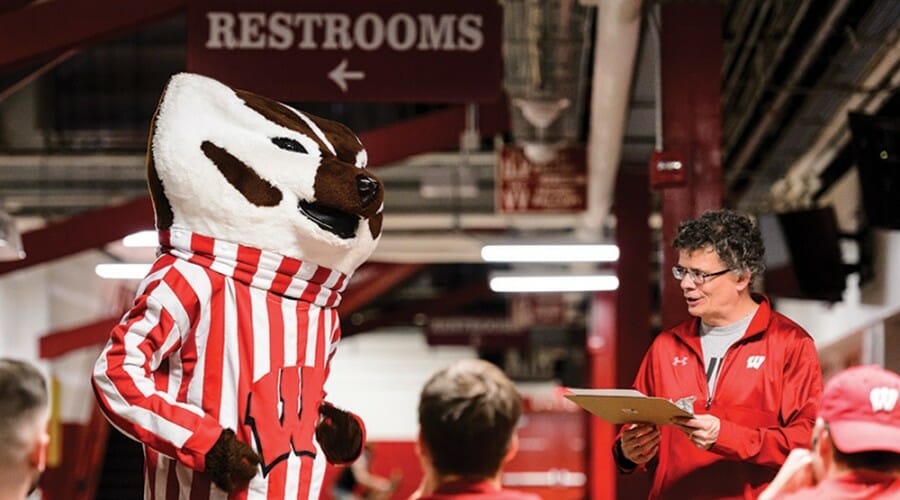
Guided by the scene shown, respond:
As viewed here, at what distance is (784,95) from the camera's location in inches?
424

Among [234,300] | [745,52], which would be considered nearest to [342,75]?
[234,300]

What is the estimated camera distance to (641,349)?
526 inches

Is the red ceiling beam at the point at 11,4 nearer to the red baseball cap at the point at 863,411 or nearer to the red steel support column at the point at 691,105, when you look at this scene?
the red steel support column at the point at 691,105

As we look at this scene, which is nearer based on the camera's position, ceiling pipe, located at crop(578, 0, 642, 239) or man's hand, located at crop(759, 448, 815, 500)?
man's hand, located at crop(759, 448, 815, 500)

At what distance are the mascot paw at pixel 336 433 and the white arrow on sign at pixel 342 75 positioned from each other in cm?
253

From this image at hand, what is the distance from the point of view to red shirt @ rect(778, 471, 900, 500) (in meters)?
3.23

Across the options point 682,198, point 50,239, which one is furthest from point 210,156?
point 50,239

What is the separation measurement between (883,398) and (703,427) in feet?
3.07

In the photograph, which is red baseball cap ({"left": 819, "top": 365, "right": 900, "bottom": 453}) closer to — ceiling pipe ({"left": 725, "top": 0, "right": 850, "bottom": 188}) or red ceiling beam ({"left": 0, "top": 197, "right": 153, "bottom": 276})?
ceiling pipe ({"left": 725, "top": 0, "right": 850, "bottom": 188})

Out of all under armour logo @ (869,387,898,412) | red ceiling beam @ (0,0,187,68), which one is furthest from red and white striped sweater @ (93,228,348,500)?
red ceiling beam @ (0,0,187,68)

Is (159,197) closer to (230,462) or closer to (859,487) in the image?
(230,462)

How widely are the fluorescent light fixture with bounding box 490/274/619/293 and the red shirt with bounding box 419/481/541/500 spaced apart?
11403 mm

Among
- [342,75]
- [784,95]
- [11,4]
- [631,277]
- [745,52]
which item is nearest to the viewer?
[342,75]

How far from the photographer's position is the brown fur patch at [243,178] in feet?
13.7
